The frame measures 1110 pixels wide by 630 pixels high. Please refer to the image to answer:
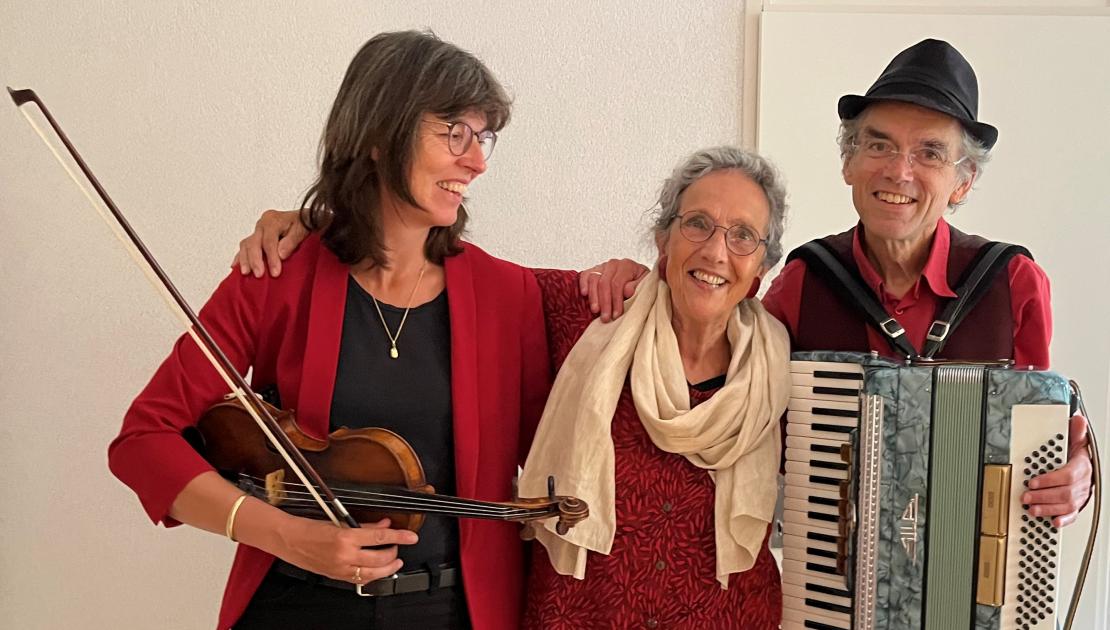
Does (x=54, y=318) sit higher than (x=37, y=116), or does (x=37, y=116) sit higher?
(x=37, y=116)

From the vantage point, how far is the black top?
159 centimetres

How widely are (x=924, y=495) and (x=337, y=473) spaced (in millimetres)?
922

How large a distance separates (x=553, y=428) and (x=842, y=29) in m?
1.72

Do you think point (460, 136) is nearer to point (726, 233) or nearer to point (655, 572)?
point (726, 233)

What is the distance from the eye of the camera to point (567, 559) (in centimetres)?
164

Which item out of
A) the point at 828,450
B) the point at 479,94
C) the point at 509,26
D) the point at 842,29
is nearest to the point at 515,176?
the point at 509,26

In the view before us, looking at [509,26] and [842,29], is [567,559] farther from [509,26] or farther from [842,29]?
[842,29]

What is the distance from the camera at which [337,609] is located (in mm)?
1528

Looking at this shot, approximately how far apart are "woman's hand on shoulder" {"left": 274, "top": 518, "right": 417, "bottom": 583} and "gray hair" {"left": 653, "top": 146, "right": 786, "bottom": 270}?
75 cm

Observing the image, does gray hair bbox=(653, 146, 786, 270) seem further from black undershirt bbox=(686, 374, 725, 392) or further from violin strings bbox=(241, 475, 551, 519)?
violin strings bbox=(241, 475, 551, 519)

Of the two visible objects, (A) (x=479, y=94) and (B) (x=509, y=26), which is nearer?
(A) (x=479, y=94)

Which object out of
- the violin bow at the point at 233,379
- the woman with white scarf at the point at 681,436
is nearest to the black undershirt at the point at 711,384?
the woman with white scarf at the point at 681,436

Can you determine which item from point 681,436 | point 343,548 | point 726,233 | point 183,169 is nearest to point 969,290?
point 726,233

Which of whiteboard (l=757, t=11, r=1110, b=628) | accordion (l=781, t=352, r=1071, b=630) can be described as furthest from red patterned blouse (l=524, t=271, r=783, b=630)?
whiteboard (l=757, t=11, r=1110, b=628)
